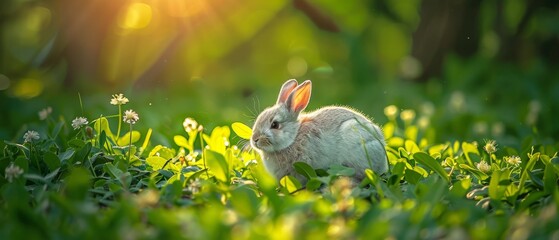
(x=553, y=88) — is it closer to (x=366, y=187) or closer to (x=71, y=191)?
(x=366, y=187)

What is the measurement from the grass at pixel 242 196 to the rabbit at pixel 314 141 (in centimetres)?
14

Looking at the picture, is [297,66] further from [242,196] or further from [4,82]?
[242,196]

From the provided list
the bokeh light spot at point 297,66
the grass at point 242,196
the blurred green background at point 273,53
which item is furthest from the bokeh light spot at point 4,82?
the grass at point 242,196

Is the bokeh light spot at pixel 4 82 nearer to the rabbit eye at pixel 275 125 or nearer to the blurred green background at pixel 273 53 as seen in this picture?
the blurred green background at pixel 273 53

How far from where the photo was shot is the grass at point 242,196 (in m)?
2.70

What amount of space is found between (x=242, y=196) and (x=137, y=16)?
28.9 ft

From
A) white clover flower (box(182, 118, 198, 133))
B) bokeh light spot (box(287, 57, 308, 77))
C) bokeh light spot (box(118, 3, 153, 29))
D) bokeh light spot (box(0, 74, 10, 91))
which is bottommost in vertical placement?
bokeh light spot (box(0, 74, 10, 91))

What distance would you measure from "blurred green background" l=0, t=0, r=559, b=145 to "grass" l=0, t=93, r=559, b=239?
4.18 meters

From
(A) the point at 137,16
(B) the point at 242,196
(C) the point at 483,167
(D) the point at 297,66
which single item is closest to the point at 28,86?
(A) the point at 137,16

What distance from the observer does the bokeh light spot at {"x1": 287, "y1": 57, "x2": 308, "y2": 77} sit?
37.3 feet

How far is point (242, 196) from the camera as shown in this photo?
9.73 ft

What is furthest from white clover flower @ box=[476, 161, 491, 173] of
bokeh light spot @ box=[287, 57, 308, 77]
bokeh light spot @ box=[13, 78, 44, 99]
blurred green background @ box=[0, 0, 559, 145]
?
bokeh light spot @ box=[13, 78, 44, 99]

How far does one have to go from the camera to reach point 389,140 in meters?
5.62

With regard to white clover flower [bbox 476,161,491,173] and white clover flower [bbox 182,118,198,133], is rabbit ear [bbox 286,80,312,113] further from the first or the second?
white clover flower [bbox 476,161,491,173]
